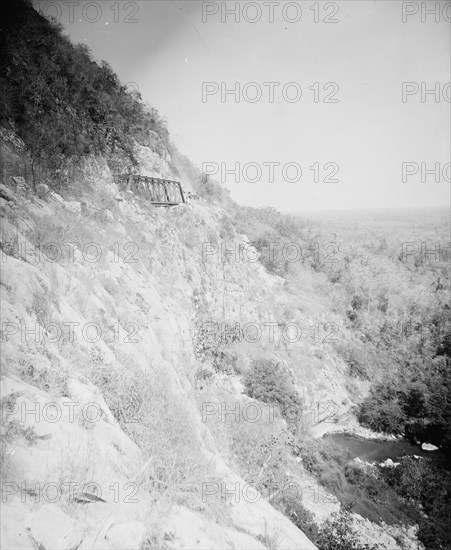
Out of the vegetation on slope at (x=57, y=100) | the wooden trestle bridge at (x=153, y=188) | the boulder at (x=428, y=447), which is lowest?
the boulder at (x=428, y=447)

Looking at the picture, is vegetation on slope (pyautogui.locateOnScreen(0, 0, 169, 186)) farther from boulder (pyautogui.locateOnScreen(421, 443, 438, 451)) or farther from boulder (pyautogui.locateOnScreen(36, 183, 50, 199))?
boulder (pyautogui.locateOnScreen(421, 443, 438, 451))

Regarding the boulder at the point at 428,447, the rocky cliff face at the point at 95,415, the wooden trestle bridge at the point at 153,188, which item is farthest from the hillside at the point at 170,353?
the wooden trestle bridge at the point at 153,188

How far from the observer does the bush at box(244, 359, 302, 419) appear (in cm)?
1076

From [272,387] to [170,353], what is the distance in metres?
5.07

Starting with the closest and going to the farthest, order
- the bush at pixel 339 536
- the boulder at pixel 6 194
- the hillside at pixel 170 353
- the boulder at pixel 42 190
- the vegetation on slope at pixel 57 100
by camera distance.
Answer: the hillside at pixel 170 353
the boulder at pixel 6 194
the bush at pixel 339 536
the boulder at pixel 42 190
the vegetation on slope at pixel 57 100

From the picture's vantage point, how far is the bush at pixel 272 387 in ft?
35.3

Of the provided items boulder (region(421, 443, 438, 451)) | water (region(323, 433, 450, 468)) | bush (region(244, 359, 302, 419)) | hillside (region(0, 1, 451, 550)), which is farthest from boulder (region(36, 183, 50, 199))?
boulder (region(421, 443, 438, 451))

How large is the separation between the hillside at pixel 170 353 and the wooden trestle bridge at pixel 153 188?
65 cm

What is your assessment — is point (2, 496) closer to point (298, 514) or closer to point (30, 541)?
point (30, 541)

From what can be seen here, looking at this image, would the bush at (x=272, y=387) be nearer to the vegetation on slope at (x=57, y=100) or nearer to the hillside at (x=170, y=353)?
the hillside at (x=170, y=353)

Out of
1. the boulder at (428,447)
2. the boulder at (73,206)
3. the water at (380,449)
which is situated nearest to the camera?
the boulder at (73,206)

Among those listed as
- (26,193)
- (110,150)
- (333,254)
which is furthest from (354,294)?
(26,193)

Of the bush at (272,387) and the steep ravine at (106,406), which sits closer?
the steep ravine at (106,406)

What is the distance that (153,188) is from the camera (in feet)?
48.3
